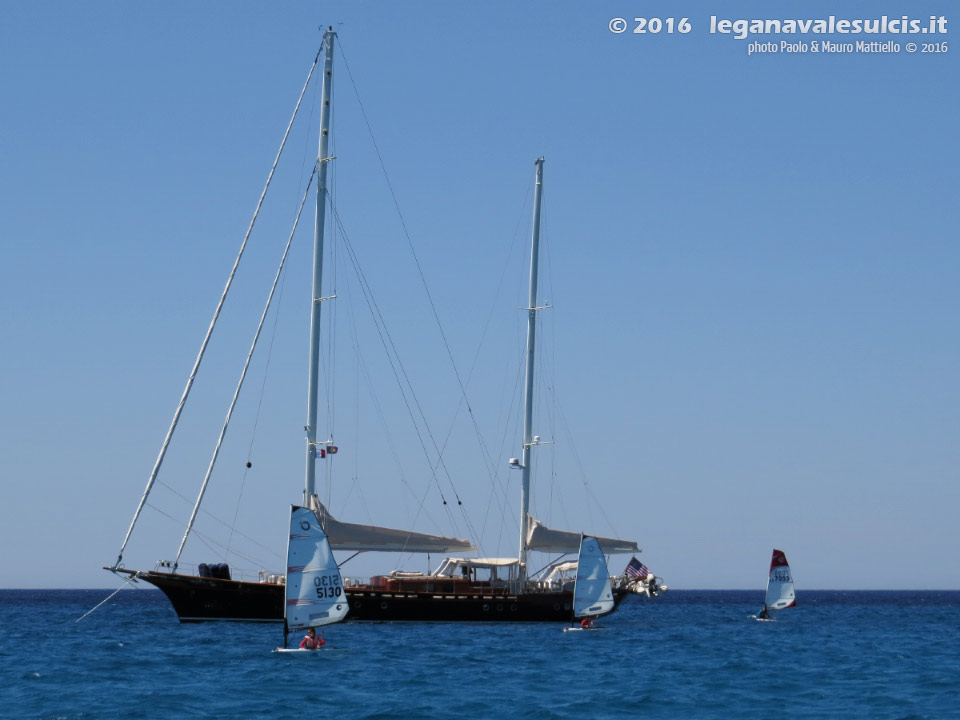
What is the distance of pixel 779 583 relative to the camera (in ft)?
296

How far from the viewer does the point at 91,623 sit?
287ft

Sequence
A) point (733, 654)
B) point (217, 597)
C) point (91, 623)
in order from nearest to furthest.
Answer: point (733, 654)
point (217, 597)
point (91, 623)

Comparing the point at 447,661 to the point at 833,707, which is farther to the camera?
the point at 447,661

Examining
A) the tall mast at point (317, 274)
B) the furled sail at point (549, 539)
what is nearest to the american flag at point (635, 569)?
the furled sail at point (549, 539)

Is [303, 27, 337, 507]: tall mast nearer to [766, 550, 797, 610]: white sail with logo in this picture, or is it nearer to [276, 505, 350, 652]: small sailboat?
[276, 505, 350, 652]: small sailboat

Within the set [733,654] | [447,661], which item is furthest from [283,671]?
[733,654]

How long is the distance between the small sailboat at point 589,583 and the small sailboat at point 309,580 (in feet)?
63.2

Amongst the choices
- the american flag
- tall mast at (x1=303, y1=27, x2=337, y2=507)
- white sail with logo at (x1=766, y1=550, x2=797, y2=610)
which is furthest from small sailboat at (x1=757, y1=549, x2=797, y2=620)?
tall mast at (x1=303, y1=27, x2=337, y2=507)

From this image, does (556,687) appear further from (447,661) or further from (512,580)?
(512,580)

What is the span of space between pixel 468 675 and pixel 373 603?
20530 millimetres

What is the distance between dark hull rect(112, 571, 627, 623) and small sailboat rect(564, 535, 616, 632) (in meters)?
2.45

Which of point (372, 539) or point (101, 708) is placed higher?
point (372, 539)

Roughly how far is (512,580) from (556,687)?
2851cm

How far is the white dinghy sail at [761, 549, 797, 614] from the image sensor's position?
8912cm
